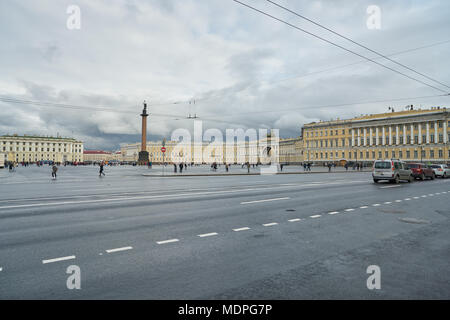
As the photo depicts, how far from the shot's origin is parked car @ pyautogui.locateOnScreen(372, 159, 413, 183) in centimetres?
2215

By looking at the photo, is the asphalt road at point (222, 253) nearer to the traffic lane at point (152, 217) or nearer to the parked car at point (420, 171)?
the traffic lane at point (152, 217)

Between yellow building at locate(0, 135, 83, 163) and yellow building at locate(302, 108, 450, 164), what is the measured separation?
11709 centimetres

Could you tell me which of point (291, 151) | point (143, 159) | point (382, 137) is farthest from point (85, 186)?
point (291, 151)

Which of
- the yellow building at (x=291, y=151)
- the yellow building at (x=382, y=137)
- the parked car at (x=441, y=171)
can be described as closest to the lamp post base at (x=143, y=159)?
the parked car at (x=441, y=171)

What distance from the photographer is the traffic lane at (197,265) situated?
12.0 ft

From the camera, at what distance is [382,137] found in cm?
9700

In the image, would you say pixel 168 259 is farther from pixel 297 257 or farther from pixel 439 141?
pixel 439 141

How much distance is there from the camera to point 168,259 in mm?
4777

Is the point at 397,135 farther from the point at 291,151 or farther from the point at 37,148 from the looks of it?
the point at 37,148

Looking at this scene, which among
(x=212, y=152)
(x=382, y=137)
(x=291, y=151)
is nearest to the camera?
(x=382, y=137)

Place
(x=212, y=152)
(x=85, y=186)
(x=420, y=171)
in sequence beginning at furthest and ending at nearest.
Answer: (x=212, y=152)
(x=420, y=171)
(x=85, y=186)

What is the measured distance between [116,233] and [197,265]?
106 inches
